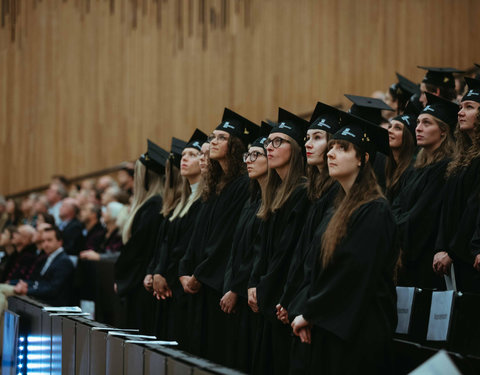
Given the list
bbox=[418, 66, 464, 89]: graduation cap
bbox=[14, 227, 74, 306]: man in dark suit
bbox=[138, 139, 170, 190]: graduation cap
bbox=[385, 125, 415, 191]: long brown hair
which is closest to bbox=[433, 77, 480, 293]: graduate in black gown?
bbox=[385, 125, 415, 191]: long brown hair

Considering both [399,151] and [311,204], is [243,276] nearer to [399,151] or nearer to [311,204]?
[311,204]

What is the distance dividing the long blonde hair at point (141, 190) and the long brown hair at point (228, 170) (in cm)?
117

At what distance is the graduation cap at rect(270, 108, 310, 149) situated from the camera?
472cm

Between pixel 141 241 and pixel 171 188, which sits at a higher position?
Answer: pixel 171 188

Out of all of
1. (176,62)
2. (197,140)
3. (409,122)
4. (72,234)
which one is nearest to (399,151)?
(409,122)

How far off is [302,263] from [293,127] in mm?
976

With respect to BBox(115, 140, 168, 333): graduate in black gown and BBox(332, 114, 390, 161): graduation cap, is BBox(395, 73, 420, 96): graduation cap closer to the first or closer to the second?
BBox(115, 140, 168, 333): graduate in black gown

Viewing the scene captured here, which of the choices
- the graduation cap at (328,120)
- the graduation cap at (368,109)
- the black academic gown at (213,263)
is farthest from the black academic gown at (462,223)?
the black academic gown at (213,263)

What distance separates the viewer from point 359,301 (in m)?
3.60

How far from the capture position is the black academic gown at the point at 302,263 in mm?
3904

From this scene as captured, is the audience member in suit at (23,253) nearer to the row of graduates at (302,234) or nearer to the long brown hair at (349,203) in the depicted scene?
→ the row of graduates at (302,234)

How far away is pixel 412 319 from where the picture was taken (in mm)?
3910

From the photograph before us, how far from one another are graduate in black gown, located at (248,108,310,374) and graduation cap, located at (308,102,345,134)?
11.7 inches

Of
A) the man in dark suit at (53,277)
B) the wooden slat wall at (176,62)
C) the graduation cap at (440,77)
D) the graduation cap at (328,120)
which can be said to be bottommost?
the man in dark suit at (53,277)
